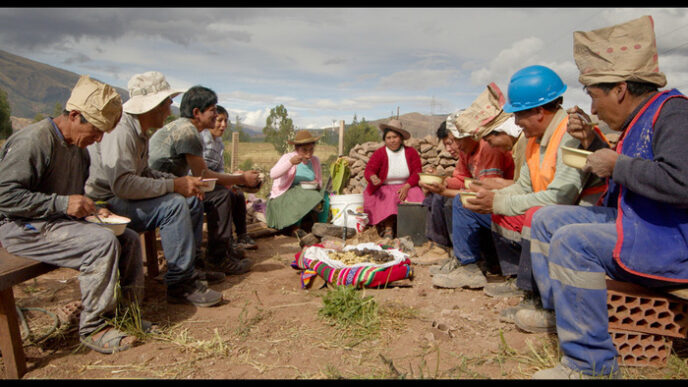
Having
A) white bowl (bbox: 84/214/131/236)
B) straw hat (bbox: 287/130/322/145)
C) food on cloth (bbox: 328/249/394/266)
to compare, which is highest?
straw hat (bbox: 287/130/322/145)

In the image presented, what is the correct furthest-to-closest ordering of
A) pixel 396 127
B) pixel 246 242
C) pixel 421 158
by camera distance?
pixel 421 158
pixel 396 127
pixel 246 242

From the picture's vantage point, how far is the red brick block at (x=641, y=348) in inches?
85.5

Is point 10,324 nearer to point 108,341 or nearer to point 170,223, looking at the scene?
point 108,341

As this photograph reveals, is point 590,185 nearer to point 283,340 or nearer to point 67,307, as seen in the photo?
point 283,340

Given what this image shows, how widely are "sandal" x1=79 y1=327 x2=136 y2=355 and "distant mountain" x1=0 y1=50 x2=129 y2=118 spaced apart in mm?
181558

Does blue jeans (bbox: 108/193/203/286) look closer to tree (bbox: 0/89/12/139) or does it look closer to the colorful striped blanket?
the colorful striped blanket

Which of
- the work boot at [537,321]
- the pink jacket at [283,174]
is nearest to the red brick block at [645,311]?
the work boot at [537,321]

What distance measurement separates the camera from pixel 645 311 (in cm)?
215

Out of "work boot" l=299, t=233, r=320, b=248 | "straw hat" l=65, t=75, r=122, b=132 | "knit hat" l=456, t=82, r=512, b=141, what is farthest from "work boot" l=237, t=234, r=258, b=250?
"knit hat" l=456, t=82, r=512, b=141

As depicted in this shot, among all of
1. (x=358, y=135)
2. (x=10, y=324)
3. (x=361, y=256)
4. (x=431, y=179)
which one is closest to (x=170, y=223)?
(x=10, y=324)

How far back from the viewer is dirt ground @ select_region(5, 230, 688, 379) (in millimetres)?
2357

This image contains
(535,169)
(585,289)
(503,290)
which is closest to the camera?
(585,289)

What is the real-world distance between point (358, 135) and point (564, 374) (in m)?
18.5

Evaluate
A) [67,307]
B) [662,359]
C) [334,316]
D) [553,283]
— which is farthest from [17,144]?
[662,359]
